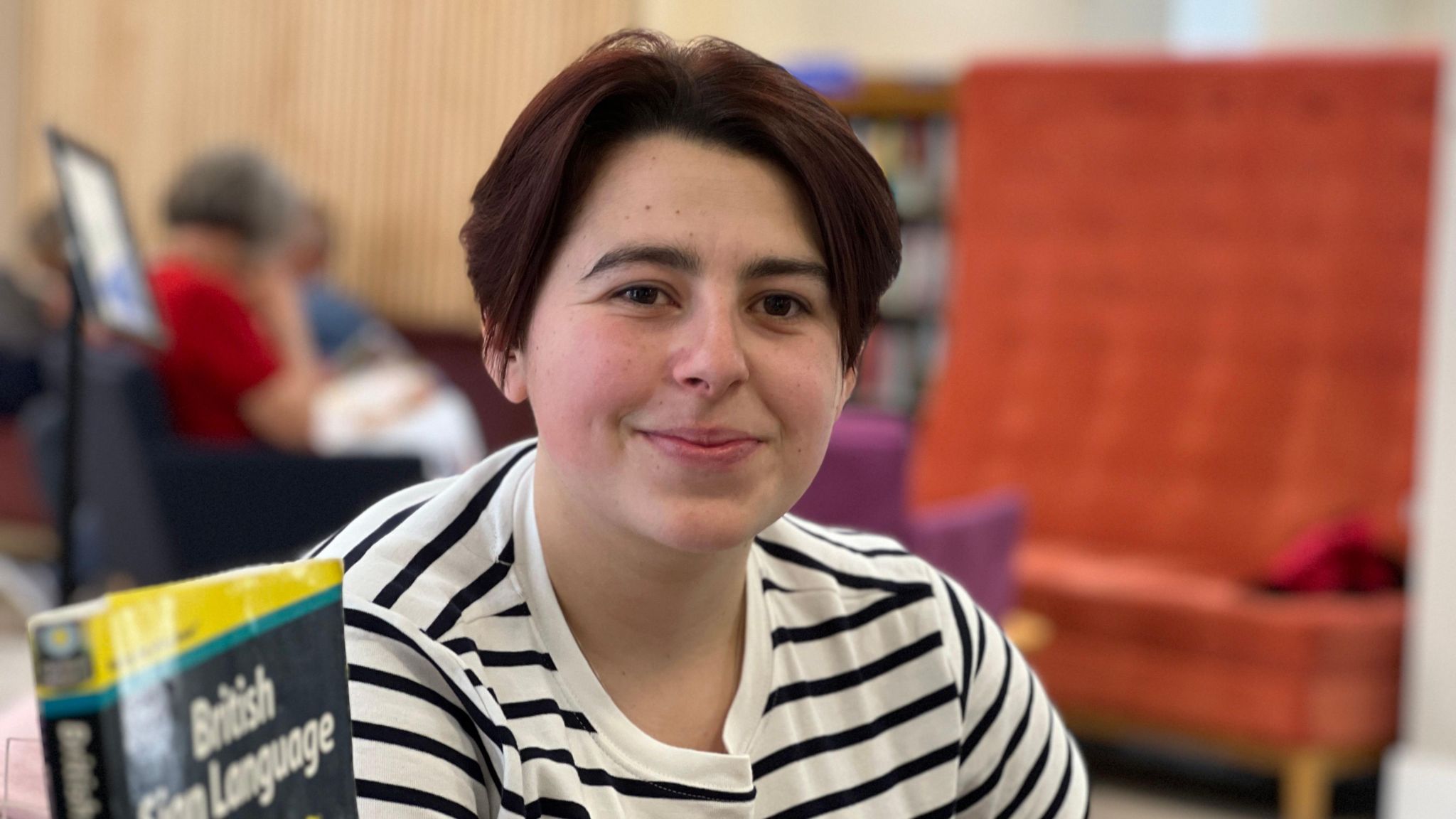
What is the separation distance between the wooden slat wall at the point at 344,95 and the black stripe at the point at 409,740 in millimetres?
5440

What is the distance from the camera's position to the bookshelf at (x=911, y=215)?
18.9 ft

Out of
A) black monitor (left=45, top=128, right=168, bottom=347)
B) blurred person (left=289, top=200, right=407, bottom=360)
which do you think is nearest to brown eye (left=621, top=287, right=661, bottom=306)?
black monitor (left=45, top=128, right=168, bottom=347)

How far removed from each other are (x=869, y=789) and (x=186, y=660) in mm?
701

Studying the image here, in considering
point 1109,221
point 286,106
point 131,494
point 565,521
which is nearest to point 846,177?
point 565,521

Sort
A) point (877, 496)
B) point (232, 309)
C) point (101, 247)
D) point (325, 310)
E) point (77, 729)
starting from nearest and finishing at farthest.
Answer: point (77, 729), point (101, 247), point (877, 496), point (232, 309), point (325, 310)

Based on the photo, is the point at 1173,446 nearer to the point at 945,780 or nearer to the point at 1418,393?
the point at 1418,393

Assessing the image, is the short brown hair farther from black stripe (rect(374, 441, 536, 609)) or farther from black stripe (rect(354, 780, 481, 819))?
black stripe (rect(354, 780, 481, 819))

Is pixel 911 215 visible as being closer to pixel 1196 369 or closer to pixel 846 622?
pixel 1196 369

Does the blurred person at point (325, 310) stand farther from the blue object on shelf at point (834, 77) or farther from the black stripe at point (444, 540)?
the black stripe at point (444, 540)

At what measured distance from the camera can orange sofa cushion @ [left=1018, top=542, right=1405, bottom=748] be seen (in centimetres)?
347

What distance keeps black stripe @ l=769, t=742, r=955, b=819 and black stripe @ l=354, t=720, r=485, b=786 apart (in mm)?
255

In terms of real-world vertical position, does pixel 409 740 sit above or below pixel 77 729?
below

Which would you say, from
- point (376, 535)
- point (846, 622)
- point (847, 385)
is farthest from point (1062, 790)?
point (376, 535)

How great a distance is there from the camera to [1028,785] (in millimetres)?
1256
